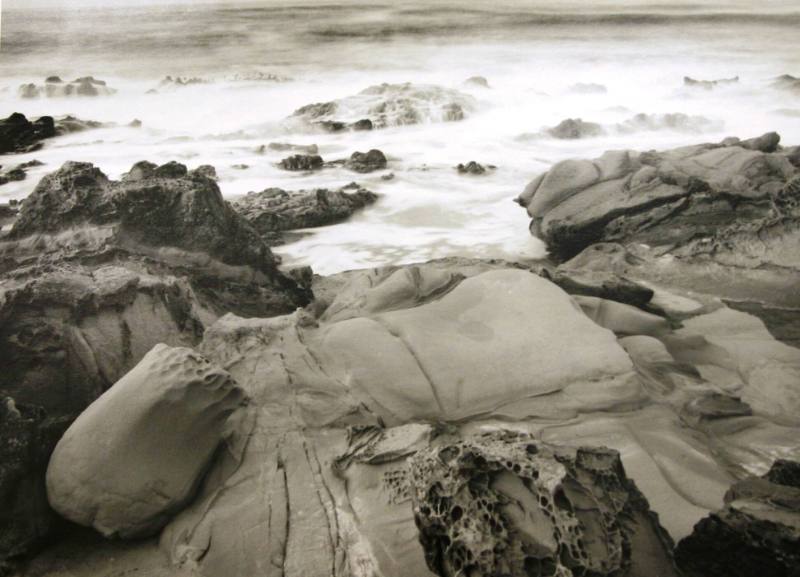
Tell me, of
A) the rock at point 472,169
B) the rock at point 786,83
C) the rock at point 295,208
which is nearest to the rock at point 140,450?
the rock at point 295,208

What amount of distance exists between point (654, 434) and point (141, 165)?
319 centimetres

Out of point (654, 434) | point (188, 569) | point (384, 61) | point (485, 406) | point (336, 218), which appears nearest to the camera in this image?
point (188, 569)

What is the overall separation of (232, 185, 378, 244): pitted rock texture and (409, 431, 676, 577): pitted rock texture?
3.35 meters

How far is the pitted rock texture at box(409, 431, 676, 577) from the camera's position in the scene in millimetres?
1439

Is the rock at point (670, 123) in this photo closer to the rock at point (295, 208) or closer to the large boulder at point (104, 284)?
the rock at point (295, 208)

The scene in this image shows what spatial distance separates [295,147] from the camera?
6508 mm

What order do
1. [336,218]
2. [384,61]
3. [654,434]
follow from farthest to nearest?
1. [384,61]
2. [336,218]
3. [654,434]

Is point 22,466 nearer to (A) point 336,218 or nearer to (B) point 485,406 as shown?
(B) point 485,406

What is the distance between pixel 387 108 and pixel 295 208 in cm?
204

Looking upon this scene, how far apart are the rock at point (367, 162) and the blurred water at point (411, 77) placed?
124mm

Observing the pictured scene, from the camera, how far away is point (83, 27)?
18.7ft

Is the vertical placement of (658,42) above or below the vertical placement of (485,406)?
above

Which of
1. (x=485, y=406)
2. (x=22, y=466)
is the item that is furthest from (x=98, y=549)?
(x=485, y=406)

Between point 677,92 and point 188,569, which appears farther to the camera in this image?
point 677,92
